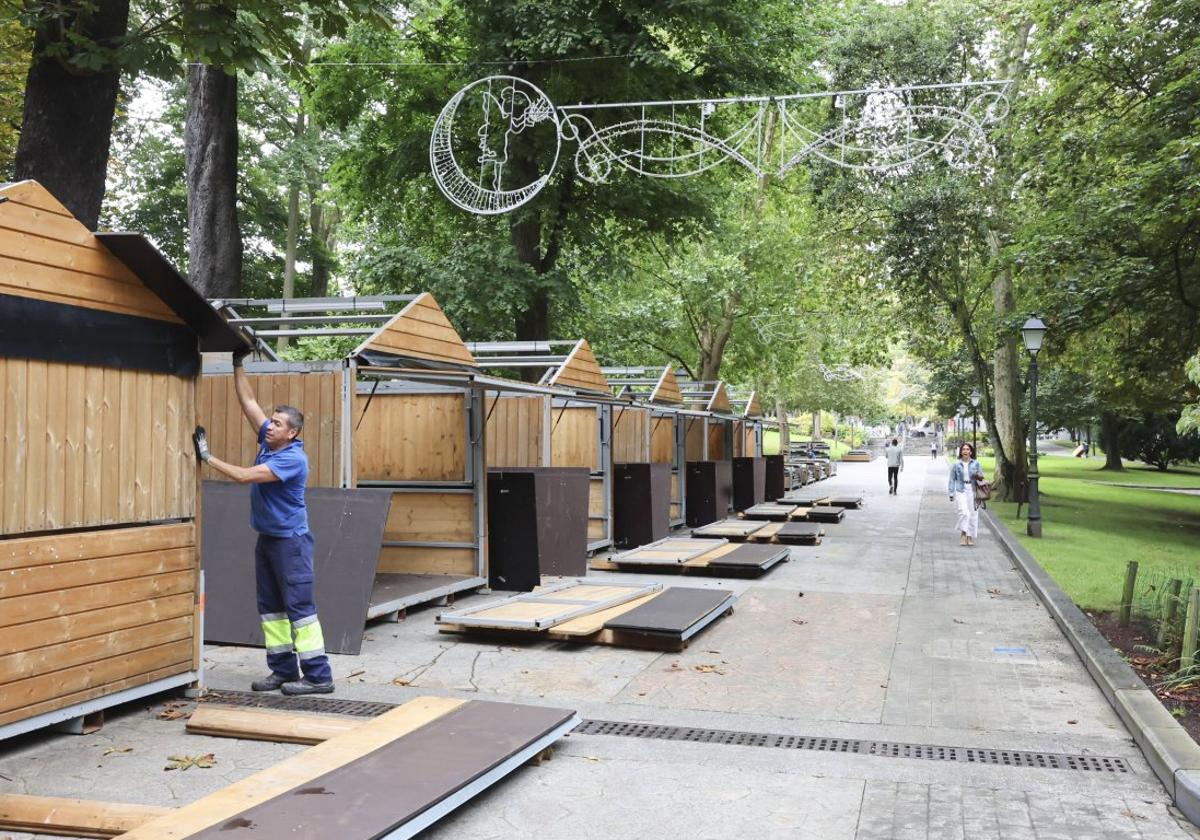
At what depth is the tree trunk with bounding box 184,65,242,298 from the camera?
1333cm

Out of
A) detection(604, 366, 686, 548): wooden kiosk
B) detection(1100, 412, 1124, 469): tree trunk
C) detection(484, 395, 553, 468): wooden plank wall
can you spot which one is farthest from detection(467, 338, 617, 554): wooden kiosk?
detection(1100, 412, 1124, 469): tree trunk

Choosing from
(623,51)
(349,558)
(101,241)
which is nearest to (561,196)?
(623,51)

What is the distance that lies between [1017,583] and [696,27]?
11822 millimetres

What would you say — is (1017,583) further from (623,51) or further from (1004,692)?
(623,51)

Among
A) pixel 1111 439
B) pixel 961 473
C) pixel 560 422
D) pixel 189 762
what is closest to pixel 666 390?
pixel 560 422

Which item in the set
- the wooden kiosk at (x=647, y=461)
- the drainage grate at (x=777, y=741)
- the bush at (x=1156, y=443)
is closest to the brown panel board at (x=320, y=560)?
the drainage grate at (x=777, y=741)

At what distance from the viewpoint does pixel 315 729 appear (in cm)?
584

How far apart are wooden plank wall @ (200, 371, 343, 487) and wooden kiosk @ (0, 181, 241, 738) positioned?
239 cm

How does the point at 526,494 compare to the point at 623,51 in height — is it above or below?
below

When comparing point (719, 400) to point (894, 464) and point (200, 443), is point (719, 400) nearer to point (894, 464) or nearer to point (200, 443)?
point (894, 464)

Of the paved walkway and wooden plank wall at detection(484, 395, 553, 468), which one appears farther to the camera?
wooden plank wall at detection(484, 395, 553, 468)

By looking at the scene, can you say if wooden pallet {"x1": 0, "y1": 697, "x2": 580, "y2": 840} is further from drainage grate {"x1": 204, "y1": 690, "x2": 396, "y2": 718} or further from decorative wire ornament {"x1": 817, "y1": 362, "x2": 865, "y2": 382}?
decorative wire ornament {"x1": 817, "y1": 362, "x2": 865, "y2": 382}

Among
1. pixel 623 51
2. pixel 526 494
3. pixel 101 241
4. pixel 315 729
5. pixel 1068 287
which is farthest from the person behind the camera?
pixel 1068 287

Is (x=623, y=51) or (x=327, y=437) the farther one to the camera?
(x=623, y=51)
